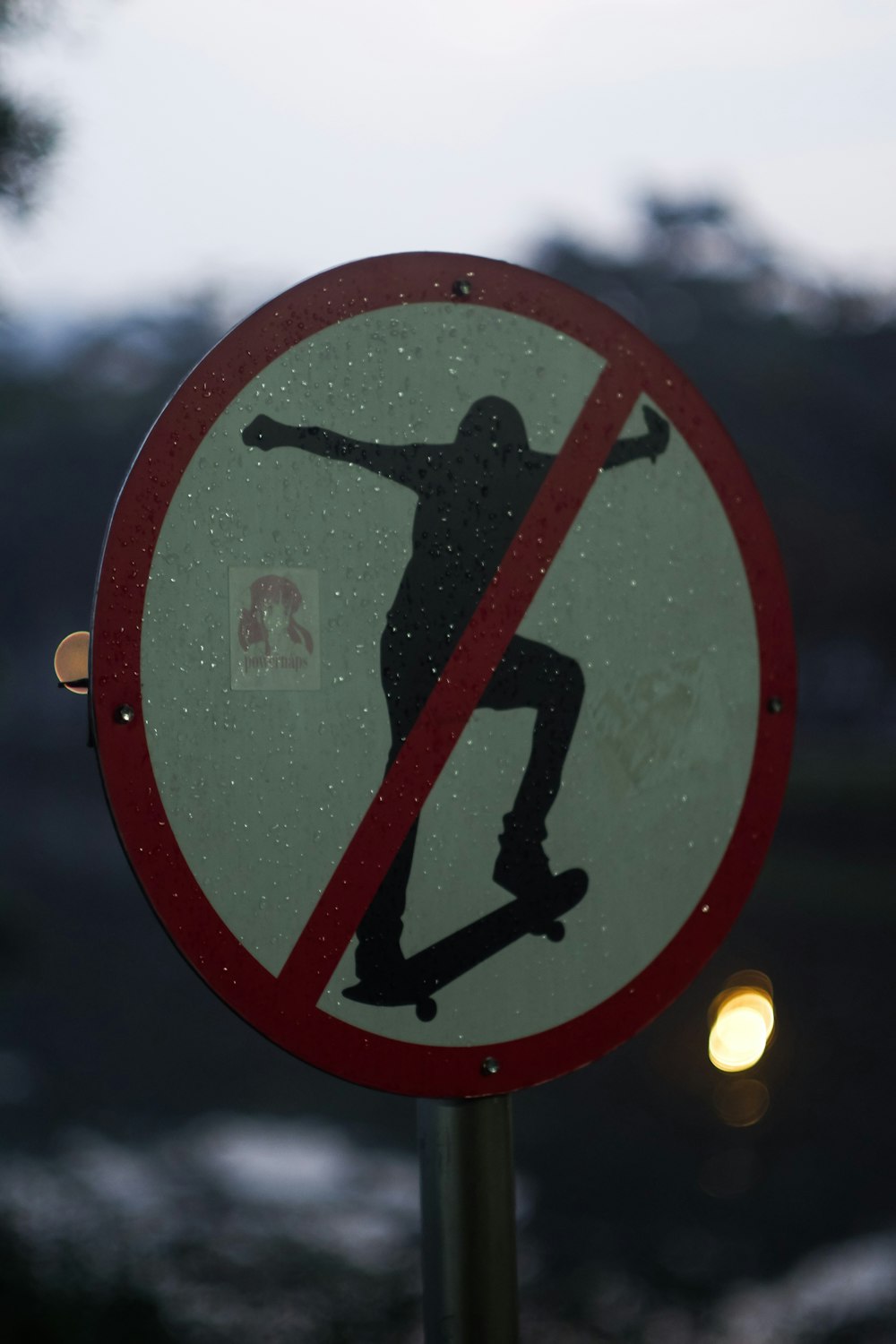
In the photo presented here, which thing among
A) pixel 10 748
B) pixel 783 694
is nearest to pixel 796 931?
pixel 10 748

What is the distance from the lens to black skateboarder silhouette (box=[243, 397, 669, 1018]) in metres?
0.71

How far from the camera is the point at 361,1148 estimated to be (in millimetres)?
3000

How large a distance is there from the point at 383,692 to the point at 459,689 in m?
0.04

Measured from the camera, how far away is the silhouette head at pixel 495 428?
75cm

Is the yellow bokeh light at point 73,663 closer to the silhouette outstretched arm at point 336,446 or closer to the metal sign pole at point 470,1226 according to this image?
the silhouette outstretched arm at point 336,446

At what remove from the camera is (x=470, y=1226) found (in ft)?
2.53

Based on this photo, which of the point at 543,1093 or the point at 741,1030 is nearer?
the point at 741,1030

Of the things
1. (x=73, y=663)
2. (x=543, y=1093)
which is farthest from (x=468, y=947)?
(x=543, y=1093)

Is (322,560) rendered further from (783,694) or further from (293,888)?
(783,694)

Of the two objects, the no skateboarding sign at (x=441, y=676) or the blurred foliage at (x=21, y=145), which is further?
the blurred foliage at (x=21, y=145)

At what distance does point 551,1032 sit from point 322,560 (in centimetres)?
30

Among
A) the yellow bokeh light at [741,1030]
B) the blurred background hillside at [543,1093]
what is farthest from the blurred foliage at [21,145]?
the yellow bokeh light at [741,1030]

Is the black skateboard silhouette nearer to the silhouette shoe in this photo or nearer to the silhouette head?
the silhouette shoe

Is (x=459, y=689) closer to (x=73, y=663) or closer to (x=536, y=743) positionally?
(x=536, y=743)
